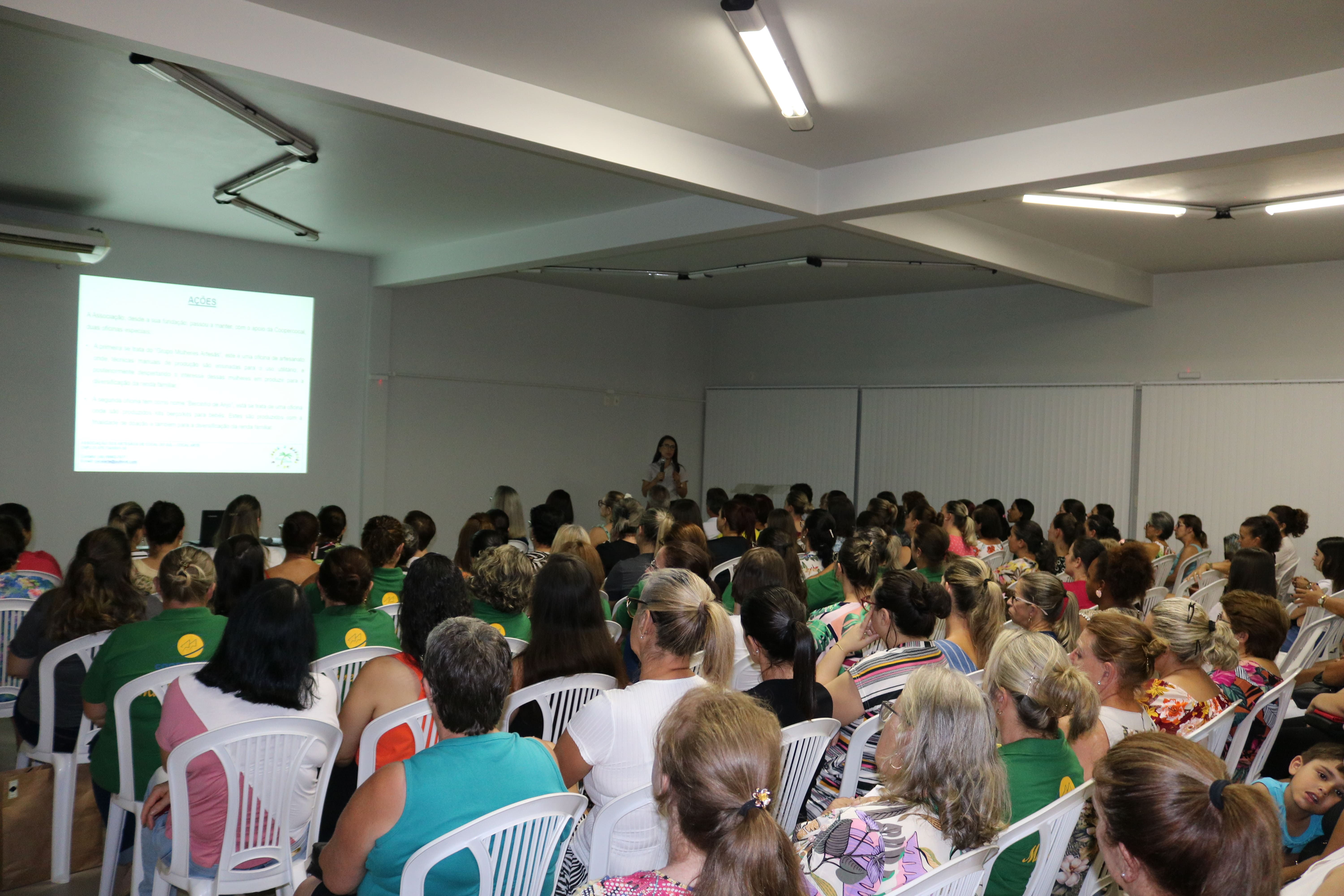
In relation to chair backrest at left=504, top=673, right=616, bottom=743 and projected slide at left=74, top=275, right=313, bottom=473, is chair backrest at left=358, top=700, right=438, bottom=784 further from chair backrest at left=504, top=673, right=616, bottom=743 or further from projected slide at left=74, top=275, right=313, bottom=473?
projected slide at left=74, top=275, right=313, bottom=473

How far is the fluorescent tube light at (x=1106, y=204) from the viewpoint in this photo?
6145 millimetres

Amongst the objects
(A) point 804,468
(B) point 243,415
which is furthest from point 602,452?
(B) point 243,415

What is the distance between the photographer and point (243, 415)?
27.8ft

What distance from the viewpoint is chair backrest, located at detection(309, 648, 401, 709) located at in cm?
315

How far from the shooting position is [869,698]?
302 cm

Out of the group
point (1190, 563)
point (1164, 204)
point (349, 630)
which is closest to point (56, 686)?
point (349, 630)

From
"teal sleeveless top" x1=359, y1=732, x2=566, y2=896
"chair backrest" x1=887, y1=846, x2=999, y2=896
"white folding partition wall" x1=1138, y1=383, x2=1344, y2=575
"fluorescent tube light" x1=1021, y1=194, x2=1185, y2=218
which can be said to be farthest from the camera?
"white folding partition wall" x1=1138, y1=383, x2=1344, y2=575

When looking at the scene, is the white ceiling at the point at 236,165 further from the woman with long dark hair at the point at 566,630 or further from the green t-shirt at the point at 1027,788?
the green t-shirt at the point at 1027,788

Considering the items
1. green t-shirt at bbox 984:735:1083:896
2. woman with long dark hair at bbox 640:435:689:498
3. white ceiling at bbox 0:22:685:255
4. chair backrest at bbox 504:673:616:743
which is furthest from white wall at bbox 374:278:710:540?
green t-shirt at bbox 984:735:1083:896

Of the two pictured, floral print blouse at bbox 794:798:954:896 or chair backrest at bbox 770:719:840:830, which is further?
chair backrest at bbox 770:719:840:830

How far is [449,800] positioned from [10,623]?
3200mm

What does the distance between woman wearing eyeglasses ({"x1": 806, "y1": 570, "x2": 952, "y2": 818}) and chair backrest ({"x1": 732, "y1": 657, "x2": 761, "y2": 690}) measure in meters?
0.23

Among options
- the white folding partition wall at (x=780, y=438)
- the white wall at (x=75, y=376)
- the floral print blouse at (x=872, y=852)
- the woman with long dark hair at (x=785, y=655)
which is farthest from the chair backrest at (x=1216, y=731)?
the white folding partition wall at (x=780, y=438)

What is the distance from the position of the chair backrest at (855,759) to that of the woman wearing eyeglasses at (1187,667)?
0.98m
